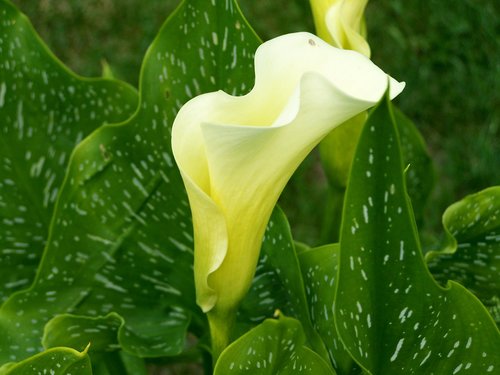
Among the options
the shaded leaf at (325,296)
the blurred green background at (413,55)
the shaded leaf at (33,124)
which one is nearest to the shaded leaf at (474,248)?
the shaded leaf at (325,296)

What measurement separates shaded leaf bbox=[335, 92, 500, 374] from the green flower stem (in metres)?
0.09

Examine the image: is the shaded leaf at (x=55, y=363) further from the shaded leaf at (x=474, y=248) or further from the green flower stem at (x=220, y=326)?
the shaded leaf at (x=474, y=248)

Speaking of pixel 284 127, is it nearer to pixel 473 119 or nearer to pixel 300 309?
pixel 300 309

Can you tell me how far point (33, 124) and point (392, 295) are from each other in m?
0.36

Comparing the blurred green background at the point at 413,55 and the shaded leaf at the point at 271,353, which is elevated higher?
the blurred green background at the point at 413,55

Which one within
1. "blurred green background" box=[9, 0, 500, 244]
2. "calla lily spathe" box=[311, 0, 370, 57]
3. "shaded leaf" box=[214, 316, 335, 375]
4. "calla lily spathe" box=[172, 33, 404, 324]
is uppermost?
"blurred green background" box=[9, 0, 500, 244]

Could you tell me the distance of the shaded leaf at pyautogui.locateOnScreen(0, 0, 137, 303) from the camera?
688mm

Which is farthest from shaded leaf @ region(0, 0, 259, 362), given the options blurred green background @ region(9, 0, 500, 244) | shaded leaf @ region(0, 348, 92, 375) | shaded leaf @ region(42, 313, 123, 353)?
blurred green background @ region(9, 0, 500, 244)

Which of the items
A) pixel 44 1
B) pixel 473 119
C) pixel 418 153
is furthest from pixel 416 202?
pixel 44 1

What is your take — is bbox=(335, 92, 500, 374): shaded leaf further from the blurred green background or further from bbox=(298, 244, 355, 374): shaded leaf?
the blurred green background

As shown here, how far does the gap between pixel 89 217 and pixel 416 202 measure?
0.35 metres

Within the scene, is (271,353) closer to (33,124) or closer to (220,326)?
(220,326)

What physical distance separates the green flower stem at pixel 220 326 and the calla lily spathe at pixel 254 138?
0.03 metres

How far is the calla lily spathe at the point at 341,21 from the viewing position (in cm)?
60
